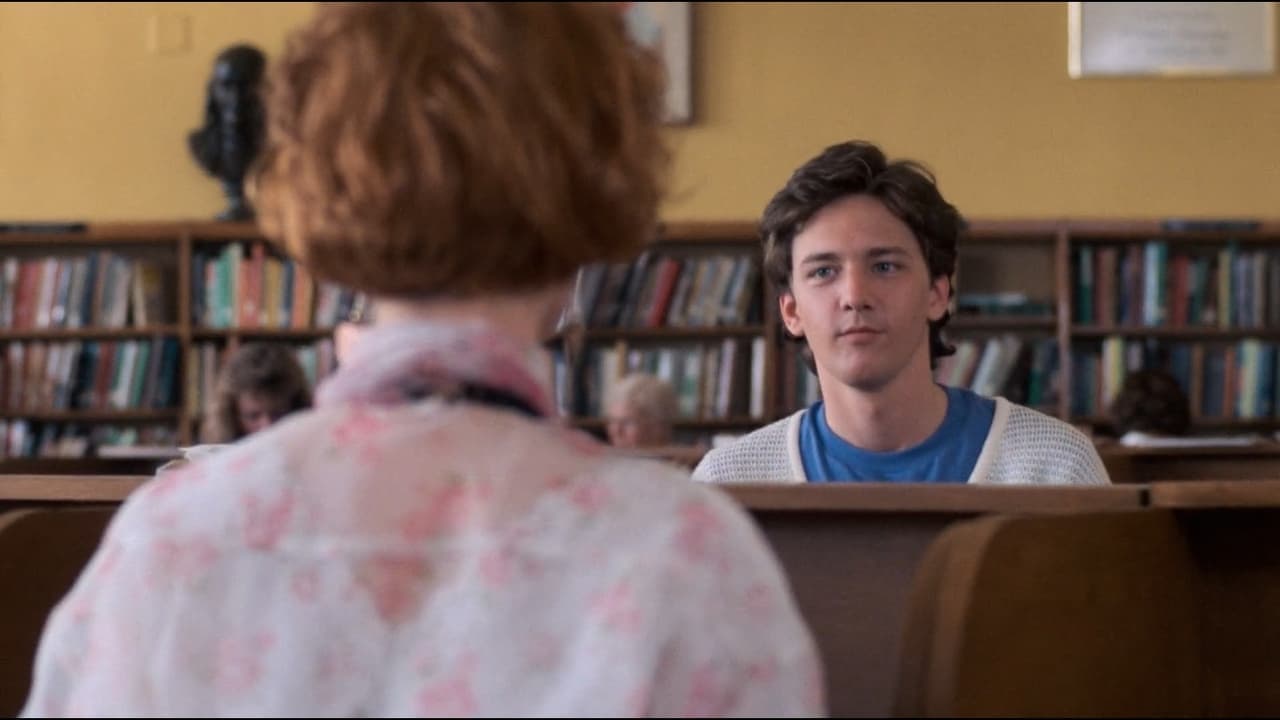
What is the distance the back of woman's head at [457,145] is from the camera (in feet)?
3.73

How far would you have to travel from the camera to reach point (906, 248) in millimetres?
3029

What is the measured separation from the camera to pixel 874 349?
2.96 meters

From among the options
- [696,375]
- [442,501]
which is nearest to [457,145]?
[442,501]

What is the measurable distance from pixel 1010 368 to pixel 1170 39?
148 cm

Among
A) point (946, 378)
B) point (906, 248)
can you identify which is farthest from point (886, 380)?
point (946, 378)

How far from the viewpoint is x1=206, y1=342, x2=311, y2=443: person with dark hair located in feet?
19.8

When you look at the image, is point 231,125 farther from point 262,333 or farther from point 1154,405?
point 1154,405

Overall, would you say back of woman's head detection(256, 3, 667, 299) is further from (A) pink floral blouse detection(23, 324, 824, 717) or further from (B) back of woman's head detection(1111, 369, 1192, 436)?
(B) back of woman's head detection(1111, 369, 1192, 436)

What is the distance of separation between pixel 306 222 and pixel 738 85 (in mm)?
6570

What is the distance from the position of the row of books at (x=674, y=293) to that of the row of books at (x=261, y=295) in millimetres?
957

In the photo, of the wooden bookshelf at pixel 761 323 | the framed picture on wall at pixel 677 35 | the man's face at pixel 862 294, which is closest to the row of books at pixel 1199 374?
the wooden bookshelf at pixel 761 323

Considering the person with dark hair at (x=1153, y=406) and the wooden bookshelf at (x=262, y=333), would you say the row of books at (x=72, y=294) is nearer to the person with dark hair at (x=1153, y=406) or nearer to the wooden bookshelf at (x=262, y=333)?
the wooden bookshelf at (x=262, y=333)

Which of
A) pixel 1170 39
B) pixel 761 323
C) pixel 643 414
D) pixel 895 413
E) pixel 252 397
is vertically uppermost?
pixel 1170 39

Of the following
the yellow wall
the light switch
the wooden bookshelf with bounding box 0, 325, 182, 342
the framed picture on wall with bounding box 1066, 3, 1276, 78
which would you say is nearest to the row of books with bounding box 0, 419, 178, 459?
the wooden bookshelf with bounding box 0, 325, 182, 342
